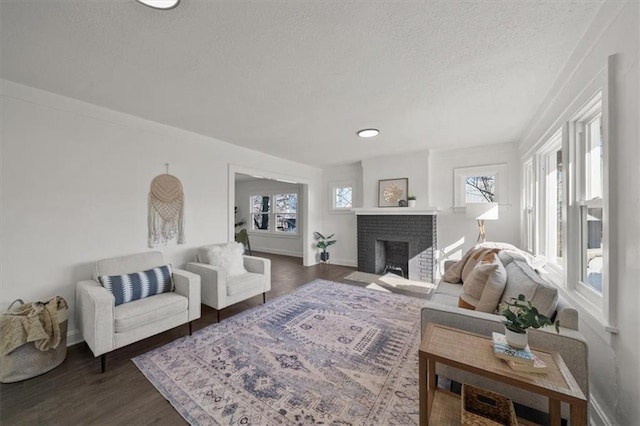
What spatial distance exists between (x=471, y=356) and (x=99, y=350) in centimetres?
259

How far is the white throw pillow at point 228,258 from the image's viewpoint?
3.14 metres

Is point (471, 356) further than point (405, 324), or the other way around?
point (405, 324)

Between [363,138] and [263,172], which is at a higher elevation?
[363,138]

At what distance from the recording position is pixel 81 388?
1.78 m

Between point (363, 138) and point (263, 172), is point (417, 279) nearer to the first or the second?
point (363, 138)

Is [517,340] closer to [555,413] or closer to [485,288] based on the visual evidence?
[555,413]

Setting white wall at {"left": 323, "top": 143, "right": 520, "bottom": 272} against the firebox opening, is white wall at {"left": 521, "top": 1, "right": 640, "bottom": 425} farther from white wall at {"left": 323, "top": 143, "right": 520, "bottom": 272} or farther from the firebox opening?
the firebox opening

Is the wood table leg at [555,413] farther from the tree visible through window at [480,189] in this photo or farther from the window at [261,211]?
the window at [261,211]

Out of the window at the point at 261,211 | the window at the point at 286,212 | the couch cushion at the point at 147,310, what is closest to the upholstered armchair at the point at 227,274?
the couch cushion at the point at 147,310

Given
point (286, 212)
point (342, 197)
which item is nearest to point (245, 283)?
point (342, 197)

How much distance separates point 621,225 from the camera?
4.08 ft

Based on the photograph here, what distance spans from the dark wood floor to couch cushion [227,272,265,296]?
820 millimetres

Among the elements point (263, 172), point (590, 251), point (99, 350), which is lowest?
point (99, 350)

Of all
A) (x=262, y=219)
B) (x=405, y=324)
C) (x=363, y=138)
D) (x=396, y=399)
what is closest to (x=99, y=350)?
(x=396, y=399)
